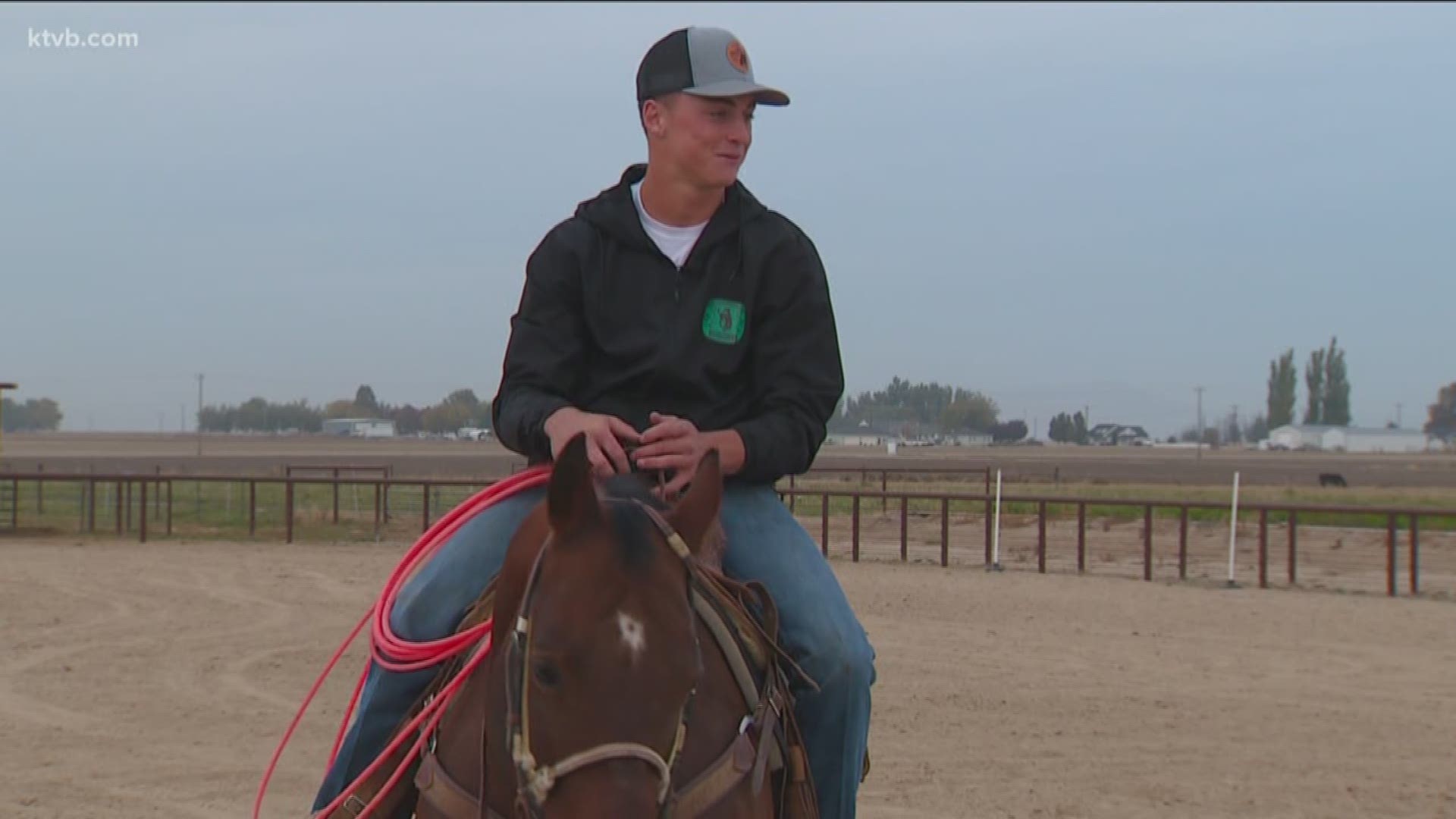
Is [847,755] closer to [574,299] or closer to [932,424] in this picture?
[574,299]

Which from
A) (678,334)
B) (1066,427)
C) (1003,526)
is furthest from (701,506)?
(1066,427)

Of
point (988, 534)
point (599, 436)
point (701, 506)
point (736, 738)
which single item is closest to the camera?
point (701, 506)

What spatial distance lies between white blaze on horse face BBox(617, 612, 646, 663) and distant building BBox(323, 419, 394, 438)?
8977cm

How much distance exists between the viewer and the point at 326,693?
10578 mm

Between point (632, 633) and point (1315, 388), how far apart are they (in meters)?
151

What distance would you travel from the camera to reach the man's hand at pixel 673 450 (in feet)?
10.0

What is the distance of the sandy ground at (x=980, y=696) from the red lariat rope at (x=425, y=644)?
426 centimetres

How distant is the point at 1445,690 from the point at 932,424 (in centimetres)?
1091

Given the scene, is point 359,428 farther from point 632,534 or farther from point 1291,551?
point 632,534

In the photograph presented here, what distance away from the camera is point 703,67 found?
3.38 meters

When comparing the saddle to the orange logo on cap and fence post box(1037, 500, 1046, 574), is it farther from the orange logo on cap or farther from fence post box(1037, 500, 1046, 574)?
fence post box(1037, 500, 1046, 574)

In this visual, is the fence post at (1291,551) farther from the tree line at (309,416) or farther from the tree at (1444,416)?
the tree at (1444,416)

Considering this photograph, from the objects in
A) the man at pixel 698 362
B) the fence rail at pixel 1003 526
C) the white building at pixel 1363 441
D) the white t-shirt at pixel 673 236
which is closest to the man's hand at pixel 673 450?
the man at pixel 698 362

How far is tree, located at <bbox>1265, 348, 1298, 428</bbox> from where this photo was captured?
142m
